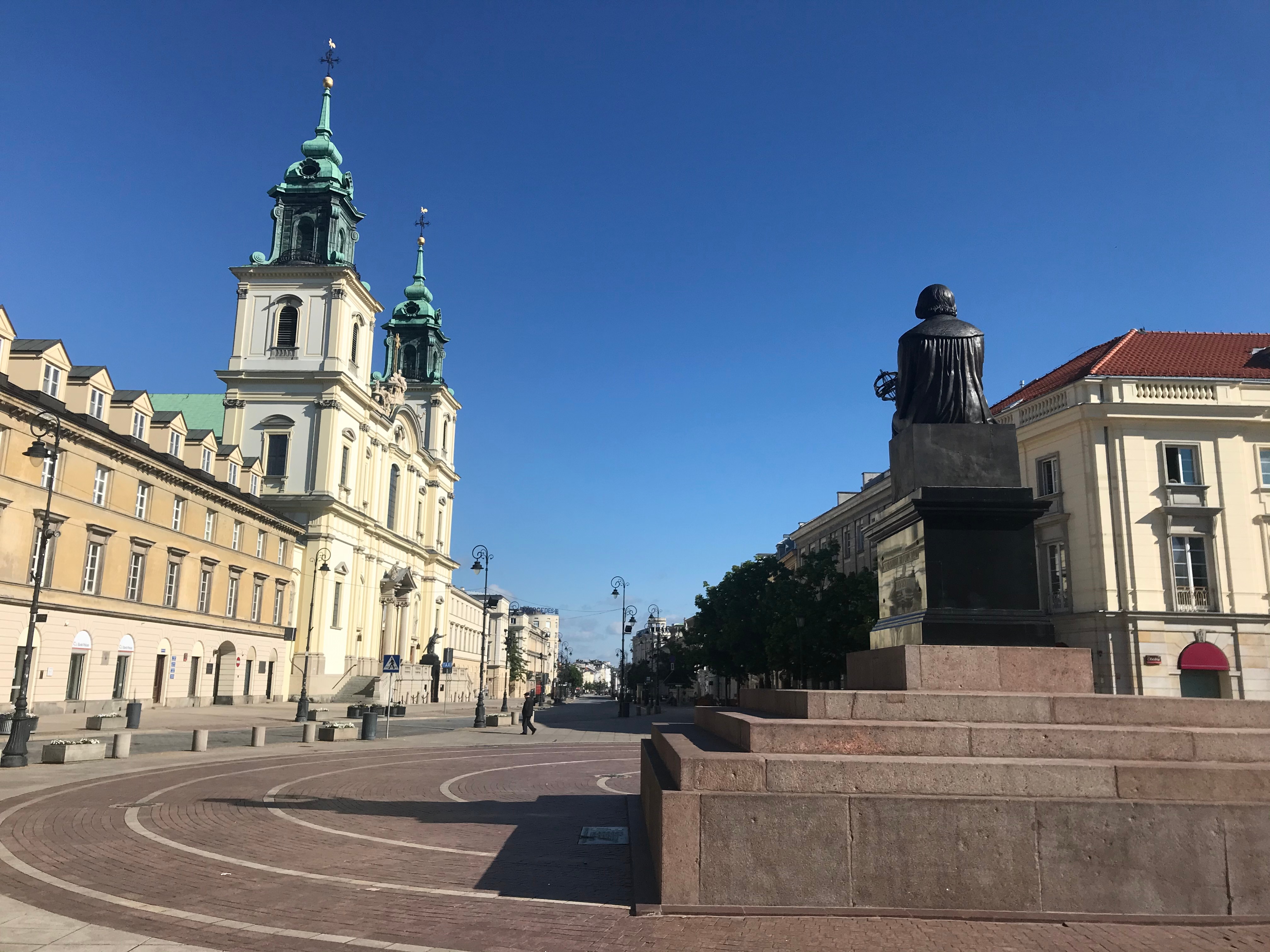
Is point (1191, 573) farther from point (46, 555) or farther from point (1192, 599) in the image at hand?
point (46, 555)

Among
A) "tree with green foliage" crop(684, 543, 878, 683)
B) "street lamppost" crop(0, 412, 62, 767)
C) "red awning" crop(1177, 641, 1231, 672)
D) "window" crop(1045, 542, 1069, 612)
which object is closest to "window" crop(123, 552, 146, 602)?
"street lamppost" crop(0, 412, 62, 767)

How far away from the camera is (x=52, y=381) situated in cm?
3438

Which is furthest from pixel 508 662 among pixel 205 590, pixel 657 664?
pixel 205 590

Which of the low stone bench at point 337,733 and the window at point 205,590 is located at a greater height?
the window at point 205,590

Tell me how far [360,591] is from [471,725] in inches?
1088

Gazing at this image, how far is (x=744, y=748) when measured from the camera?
311 inches

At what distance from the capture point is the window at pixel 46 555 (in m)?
31.8

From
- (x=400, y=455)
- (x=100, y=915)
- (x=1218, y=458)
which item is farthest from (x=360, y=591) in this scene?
(x=100, y=915)

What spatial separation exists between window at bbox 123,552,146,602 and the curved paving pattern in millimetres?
26195

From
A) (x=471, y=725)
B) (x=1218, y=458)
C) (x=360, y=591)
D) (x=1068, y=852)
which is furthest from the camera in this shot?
(x=360, y=591)

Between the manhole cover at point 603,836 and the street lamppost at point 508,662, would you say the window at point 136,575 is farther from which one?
the street lamppost at point 508,662

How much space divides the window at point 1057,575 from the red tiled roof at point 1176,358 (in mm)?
6927

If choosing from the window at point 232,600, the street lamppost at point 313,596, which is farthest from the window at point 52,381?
the street lamppost at point 313,596

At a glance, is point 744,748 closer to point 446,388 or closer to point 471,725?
point 471,725
